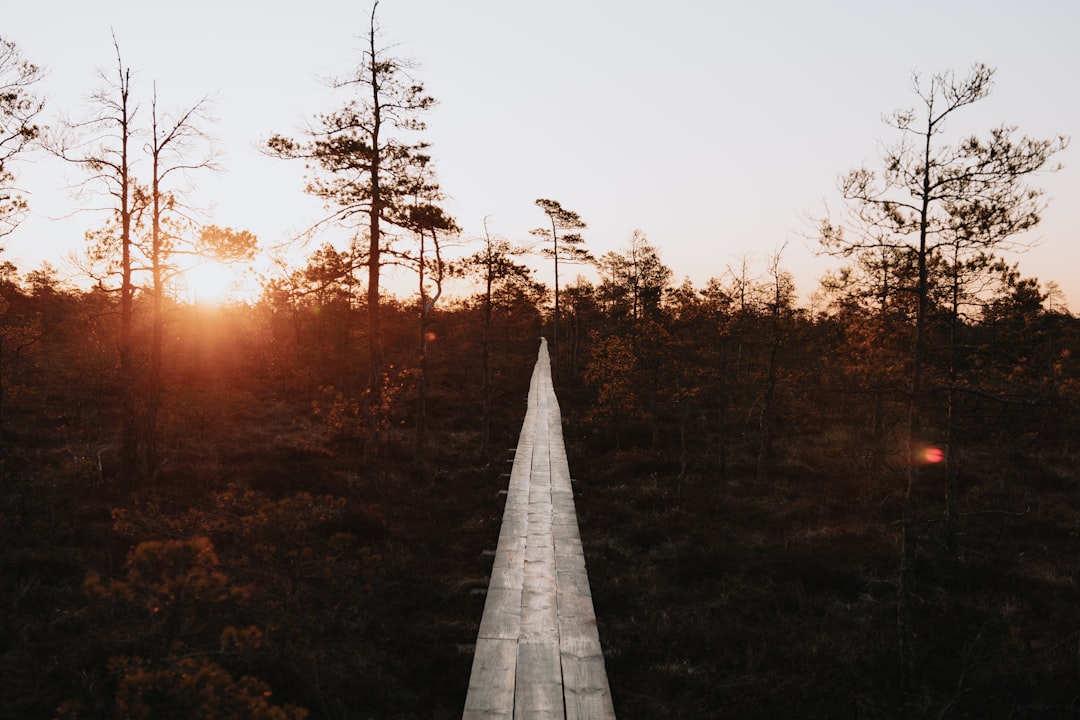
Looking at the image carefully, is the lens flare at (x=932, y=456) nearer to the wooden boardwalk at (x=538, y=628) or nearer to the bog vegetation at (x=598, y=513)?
the bog vegetation at (x=598, y=513)

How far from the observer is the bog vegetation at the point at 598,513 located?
629 centimetres

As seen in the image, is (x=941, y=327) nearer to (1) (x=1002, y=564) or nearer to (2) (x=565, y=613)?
(1) (x=1002, y=564)

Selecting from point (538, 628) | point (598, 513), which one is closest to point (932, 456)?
point (598, 513)

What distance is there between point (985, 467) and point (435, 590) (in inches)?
906

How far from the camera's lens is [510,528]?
14.0 m

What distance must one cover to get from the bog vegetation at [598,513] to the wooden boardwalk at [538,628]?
36cm

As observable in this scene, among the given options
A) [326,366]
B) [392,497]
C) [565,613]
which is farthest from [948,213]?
[326,366]

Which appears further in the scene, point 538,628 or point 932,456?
point 932,456

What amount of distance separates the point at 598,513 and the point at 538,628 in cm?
710

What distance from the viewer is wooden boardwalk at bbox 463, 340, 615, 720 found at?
7.11m

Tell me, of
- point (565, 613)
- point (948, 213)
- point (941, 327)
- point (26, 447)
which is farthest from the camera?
point (26, 447)

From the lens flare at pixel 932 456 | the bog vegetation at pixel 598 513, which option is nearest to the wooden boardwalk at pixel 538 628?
the bog vegetation at pixel 598 513

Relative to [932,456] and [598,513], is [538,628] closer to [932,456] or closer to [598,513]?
[598,513]

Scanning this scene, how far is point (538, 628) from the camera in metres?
9.01
